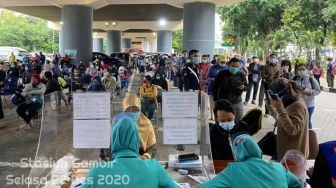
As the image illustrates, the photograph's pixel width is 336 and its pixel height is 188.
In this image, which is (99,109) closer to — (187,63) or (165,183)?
(165,183)

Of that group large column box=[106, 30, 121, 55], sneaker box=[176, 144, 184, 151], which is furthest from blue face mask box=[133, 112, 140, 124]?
large column box=[106, 30, 121, 55]

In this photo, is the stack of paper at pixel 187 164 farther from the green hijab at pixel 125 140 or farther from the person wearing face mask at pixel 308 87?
the person wearing face mask at pixel 308 87

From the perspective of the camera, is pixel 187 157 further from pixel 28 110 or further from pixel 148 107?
pixel 28 110

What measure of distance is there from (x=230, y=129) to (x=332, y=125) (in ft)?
22.7

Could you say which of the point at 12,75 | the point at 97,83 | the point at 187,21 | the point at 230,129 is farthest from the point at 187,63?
the point at 187,21

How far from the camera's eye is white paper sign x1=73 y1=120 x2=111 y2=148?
13.3 feet

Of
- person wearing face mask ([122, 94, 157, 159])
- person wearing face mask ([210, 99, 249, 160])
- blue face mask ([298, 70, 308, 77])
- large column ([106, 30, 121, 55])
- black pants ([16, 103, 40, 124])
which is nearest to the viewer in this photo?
person wearing face mask ([122, 94, 157, 159])

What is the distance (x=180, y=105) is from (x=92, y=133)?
0.90 meters

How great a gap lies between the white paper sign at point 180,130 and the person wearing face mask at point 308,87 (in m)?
4.47

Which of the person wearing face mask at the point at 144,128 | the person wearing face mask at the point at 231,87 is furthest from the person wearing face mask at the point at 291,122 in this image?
the person wearing face mask at the point at 231,87

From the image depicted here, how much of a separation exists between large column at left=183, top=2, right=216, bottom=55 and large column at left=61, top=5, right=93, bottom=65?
206 inches

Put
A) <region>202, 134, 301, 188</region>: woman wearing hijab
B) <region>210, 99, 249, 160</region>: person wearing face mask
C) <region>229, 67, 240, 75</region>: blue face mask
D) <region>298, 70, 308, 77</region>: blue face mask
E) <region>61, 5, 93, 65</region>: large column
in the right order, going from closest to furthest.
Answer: <region>202, 134, 301, 188</region>: woman wearing hijab < <region>210, 99, 249, 160</region>: person wearing face mask < <region>229, 67, 240, 75</region>: blue face mask < <region>298, 70, 308, 77</region>: blue face mask < <region>61, 5, 93, 65</region>: large column

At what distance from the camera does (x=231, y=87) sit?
7.97 metres

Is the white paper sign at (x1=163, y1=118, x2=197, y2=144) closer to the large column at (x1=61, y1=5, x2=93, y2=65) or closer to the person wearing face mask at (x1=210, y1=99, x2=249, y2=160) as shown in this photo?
the person wearing face mask at (x1=210, y1=99, x2=249, y2=160)
